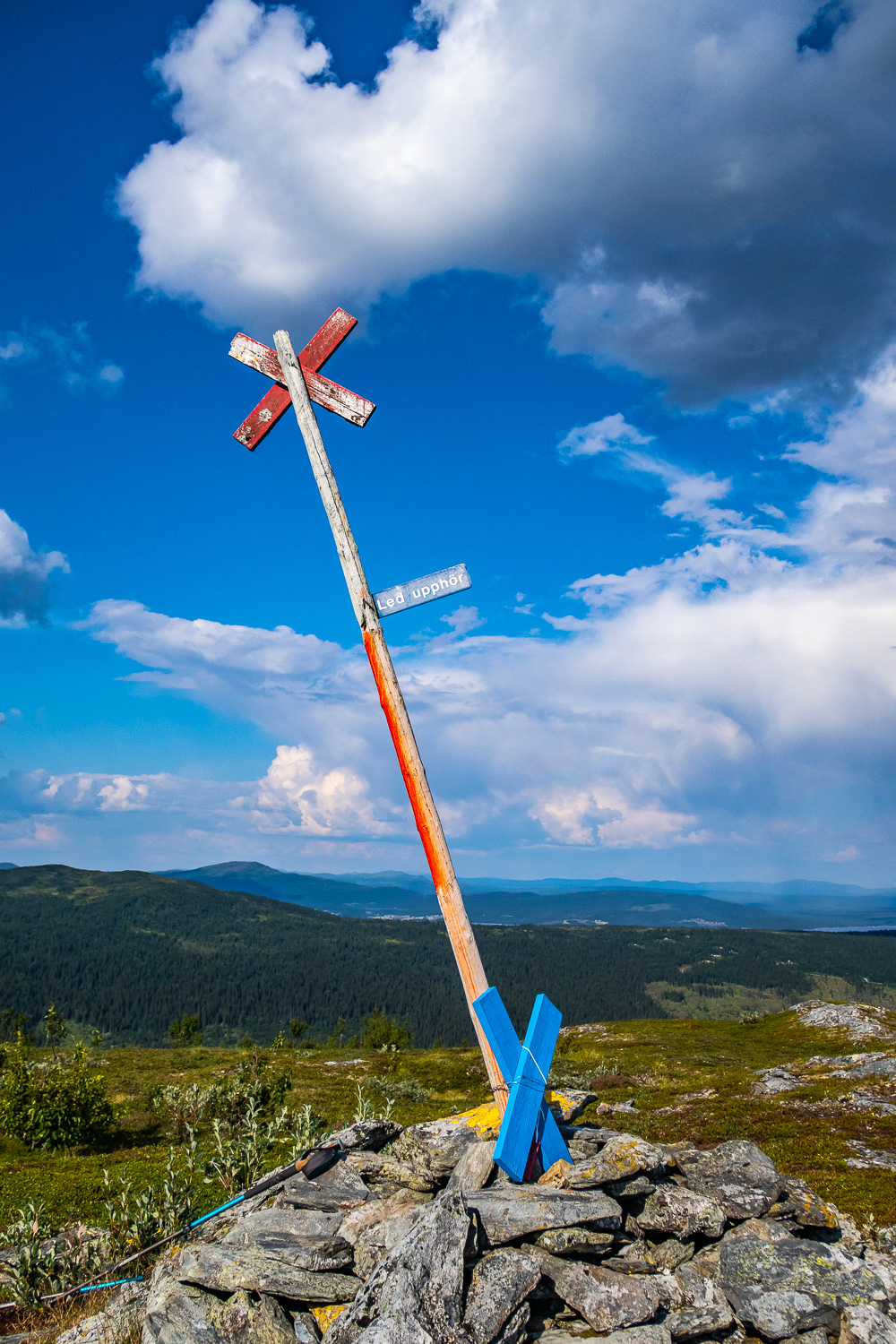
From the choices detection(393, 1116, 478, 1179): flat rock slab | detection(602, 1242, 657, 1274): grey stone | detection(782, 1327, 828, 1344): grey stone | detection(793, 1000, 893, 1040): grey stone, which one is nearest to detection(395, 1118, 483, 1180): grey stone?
detection(393, 1116, 478, 1179): flat rock slab

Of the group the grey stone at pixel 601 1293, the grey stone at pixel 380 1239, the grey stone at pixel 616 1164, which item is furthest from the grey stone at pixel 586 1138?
the grey stone at pixel 380 1239

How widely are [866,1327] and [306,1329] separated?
5020mm

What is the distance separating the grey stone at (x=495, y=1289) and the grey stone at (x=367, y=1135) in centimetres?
411

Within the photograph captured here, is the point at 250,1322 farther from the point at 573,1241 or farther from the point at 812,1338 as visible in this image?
the point at 812,1338

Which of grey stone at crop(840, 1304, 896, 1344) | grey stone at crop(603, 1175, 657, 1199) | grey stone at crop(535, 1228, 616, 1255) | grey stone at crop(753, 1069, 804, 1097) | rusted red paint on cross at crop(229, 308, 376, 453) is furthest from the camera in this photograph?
grey stone at crop(753, 1069, 804, 1097)

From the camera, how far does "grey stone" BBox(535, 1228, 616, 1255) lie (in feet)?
21.6

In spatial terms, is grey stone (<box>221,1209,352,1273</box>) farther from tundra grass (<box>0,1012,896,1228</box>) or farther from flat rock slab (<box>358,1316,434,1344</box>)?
tundra grass (<box>0,1012,896,1228</box>)

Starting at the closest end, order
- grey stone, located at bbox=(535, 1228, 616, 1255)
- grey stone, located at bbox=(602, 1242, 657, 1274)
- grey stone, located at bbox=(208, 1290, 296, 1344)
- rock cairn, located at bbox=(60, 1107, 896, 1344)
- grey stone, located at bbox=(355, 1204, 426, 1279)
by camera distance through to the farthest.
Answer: rock cairn, located at bbox=(60, 1107, 896, 1344) → grey stone, located at bbox=(208, 1290, 296, 1344) → grey stone, located at bbox=(535, 1228, 616, 1255) → grey stone, located at bbox=(602, 1242, 657, 1274) → grey stone, located at bbox=(355, 1204, 426, 1279)

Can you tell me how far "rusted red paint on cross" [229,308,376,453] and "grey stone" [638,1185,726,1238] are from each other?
9.71 meters

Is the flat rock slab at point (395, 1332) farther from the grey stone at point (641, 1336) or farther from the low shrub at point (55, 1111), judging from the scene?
the low shrub at point (55, 1111)

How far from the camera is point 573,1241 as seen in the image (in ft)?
21.6

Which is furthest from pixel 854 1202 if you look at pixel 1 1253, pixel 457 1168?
pixel 1 1253

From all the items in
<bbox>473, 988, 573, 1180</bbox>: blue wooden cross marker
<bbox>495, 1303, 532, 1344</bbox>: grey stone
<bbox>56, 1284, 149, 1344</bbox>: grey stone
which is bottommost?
<bbox>56, 1284, 149, 1344</bbox>: grey stone

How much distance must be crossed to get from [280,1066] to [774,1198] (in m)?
50.4
